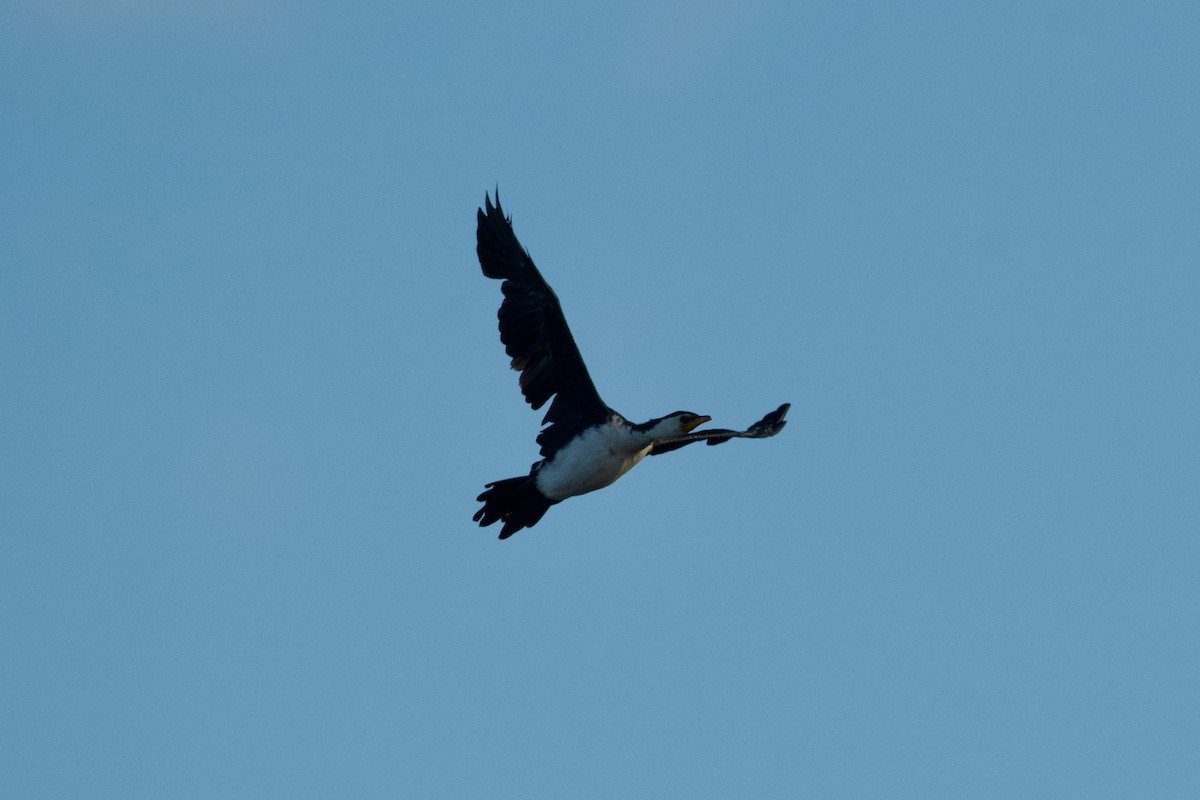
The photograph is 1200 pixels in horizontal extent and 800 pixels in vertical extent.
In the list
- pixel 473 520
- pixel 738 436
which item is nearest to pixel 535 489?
pixel 473 520

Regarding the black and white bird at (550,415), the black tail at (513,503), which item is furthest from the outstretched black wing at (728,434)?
the black tail at (513,503)

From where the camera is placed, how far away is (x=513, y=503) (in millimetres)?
19250

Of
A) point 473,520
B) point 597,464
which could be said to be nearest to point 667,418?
point 597,464

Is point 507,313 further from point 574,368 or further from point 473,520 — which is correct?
point 473,520

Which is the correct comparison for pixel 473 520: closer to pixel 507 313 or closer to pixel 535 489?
pixel 535 489

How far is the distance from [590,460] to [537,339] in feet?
4.55

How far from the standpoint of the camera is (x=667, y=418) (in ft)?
62.1

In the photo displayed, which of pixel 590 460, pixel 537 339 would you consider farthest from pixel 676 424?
pixel 537 339

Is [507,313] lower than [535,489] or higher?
higher

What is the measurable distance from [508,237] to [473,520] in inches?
111

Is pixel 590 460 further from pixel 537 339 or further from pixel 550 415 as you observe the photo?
pixel 537 339

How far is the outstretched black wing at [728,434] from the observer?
19406 millimetres

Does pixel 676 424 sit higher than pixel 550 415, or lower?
lower

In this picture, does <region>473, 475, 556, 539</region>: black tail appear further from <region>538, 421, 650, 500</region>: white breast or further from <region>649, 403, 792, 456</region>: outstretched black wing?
<region>649, 403, 792, 456</region>: outstretched black wing
